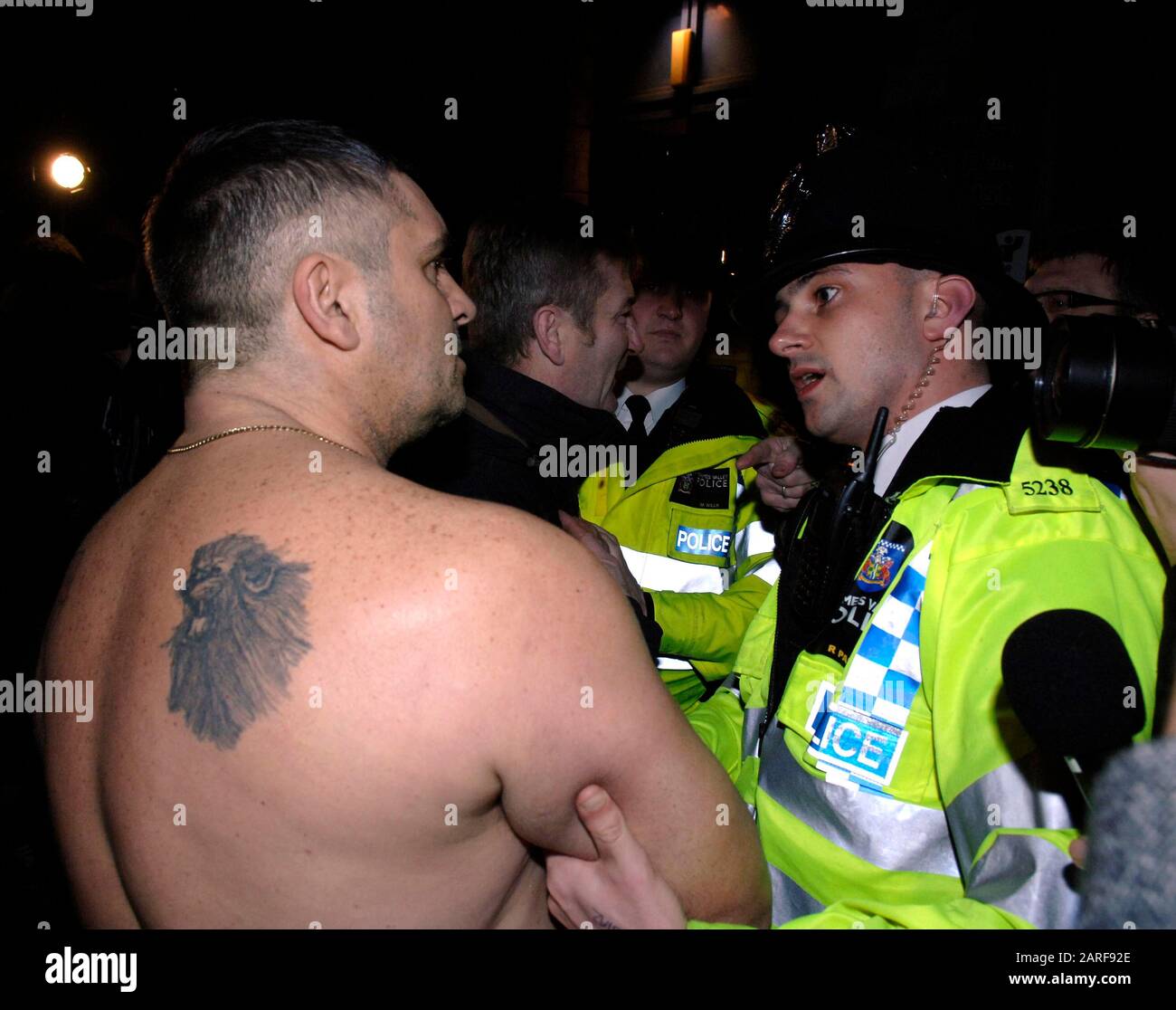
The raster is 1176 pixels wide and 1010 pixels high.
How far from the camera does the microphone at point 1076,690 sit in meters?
1.05

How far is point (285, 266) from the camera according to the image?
4.75 ft

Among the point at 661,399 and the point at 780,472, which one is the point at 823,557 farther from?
the point at 661,399

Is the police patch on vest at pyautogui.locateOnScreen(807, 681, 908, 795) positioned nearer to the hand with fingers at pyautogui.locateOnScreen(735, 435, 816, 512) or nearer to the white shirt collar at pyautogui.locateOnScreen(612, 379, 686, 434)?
the hand with fingers at pyautogui.locateOnScreen(735, 435, 816, 512)

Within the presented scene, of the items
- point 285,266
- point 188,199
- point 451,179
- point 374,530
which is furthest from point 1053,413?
point 451,179

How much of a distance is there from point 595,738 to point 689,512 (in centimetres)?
200

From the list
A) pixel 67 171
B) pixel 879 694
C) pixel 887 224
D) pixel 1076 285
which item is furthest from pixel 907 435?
pixel 67 171

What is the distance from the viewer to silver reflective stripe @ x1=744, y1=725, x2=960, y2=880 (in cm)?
153

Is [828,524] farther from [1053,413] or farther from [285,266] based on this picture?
[285,266]

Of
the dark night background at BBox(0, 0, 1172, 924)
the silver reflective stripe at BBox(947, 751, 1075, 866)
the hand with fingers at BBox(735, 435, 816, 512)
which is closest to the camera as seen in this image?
the silver reflective stripe at BBox(947, 751, 1075, 866)

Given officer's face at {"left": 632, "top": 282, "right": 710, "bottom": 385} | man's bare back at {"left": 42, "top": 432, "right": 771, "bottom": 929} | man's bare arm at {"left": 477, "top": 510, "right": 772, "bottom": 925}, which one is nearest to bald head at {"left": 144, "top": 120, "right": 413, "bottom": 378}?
man's bare back at {"left": 42, "top": 432, "right": 771, "bottom": 929}

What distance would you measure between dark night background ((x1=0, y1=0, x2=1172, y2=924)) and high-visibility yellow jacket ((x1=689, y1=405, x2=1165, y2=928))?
0.85 metres

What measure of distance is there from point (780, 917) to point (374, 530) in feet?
3.96

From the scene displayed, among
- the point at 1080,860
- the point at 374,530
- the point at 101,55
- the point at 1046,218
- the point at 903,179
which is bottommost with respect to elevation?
the point at 1080,860

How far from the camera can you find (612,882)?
1272mm
